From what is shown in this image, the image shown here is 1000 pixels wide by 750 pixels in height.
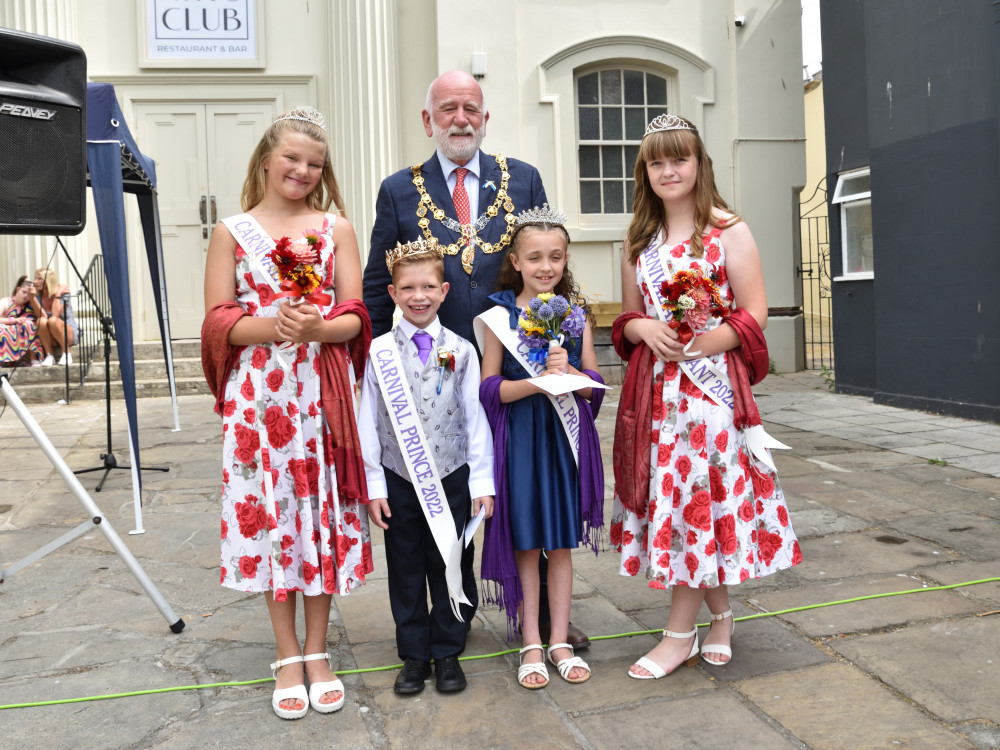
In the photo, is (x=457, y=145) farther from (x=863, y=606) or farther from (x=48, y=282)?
(x=48, y=282)

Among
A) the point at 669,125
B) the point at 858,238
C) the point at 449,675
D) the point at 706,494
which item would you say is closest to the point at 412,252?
the point at 669,125

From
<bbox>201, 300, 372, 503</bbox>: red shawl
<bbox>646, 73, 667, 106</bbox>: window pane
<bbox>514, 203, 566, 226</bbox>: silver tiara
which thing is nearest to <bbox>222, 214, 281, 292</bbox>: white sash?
<bbox>201, 300, 372, 503</bbox>: red shawl

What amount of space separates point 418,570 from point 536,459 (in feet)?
1.55

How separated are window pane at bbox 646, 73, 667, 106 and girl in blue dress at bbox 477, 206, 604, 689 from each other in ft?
28.3

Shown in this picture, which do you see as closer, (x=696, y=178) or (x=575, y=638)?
(x=696, y=178)

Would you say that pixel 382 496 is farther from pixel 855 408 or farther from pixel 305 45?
pixel 305 45

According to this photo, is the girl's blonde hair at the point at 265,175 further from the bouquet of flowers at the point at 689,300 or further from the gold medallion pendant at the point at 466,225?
the bouquet of flowers at the point at 689,300

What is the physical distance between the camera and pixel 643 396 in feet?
9.09

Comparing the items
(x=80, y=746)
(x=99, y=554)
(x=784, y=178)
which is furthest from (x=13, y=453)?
(x=784, y=178)

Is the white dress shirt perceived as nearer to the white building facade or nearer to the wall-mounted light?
the white building facade

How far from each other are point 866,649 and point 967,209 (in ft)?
18.1

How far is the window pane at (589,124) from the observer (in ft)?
35.0

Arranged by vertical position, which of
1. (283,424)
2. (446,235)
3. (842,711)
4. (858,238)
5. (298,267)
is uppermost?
(858,238)

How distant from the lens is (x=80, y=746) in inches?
93.9
